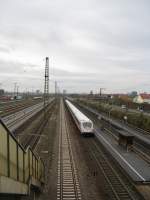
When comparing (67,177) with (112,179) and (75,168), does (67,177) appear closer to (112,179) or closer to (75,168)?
(75,168)

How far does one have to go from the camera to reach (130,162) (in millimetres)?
25828

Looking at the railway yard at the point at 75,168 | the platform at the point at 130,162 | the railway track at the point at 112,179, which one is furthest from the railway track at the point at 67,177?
the platform at the point at 130,162

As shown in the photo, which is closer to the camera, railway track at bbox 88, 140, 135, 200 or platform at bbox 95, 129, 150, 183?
railway track at bbox 88, 140, 135, 200

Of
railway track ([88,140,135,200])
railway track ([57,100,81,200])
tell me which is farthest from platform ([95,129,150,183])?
railway track ([57,100,81,200])

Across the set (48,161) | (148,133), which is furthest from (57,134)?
(48,161)

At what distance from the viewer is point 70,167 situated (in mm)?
24484

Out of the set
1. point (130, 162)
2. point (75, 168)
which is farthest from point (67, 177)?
point (130, 162)

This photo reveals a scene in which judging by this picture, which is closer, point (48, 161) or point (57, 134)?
point (48, 161)

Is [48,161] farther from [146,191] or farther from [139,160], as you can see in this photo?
[146,191]

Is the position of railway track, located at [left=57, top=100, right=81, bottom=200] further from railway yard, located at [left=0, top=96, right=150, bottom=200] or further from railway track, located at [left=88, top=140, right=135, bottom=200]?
railway track, located at [left=88, top=140, right=135, bottom=200]

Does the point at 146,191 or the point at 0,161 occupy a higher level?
the point at 0,161

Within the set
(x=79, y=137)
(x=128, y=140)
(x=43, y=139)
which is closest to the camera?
(x=128, y=140)

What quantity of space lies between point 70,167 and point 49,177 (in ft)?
10.6

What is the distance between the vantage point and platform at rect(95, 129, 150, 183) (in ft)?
71.2
